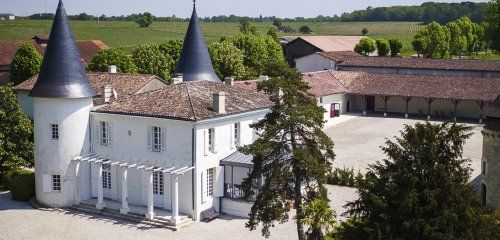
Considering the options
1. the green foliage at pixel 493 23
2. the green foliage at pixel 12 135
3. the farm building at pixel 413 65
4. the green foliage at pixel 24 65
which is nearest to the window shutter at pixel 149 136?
the green foliage at pixel 12 135

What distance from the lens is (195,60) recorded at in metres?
42.9

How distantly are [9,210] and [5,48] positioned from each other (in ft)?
154

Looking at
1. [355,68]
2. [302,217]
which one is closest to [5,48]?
[355,68]

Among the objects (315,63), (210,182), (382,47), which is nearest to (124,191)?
(210,182)

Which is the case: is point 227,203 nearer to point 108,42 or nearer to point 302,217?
point 302,217

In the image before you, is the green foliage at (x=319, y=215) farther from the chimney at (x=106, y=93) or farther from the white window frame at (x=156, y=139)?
the chimney at (x=106, y=93)

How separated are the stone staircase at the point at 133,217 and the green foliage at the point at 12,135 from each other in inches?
247

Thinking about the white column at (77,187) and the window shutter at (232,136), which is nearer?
the window shutter at (232,136)

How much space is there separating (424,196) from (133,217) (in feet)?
55.2

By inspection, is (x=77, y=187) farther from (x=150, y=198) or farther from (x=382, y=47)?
(x=382, y=47)

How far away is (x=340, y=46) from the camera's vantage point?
99.1 meters

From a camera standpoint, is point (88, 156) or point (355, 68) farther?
point (355, 68)

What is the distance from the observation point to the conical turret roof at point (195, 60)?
42.7 meters

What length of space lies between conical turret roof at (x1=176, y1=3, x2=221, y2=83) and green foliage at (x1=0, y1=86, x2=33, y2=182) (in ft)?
36.7
